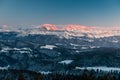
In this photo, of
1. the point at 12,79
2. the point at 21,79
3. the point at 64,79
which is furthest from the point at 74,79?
the point at 21,79

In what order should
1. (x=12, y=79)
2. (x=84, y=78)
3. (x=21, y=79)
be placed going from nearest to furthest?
(x=21, y=79), (x=84, y=78), (x=12, y=79)

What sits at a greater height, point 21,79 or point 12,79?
point 21,79

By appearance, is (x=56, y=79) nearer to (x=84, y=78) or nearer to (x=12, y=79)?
(x=12, y=79)

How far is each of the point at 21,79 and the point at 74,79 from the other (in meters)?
62.9

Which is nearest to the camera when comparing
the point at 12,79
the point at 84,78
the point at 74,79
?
the point at 84,78

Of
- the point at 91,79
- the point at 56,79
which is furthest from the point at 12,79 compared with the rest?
the point at 91,79

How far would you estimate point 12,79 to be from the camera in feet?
648

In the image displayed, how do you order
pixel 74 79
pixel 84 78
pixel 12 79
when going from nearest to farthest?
pixel 84 78 → pixel 74 79 → pixel 12 79

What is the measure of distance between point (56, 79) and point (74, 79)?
11933mm

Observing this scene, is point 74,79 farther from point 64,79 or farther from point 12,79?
point 12,79

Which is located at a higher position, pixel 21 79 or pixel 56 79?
pixel 21 79

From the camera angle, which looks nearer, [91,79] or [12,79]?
[91,79]

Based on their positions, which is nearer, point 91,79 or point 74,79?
point 91,79

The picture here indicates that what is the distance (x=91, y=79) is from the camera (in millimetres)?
146125
